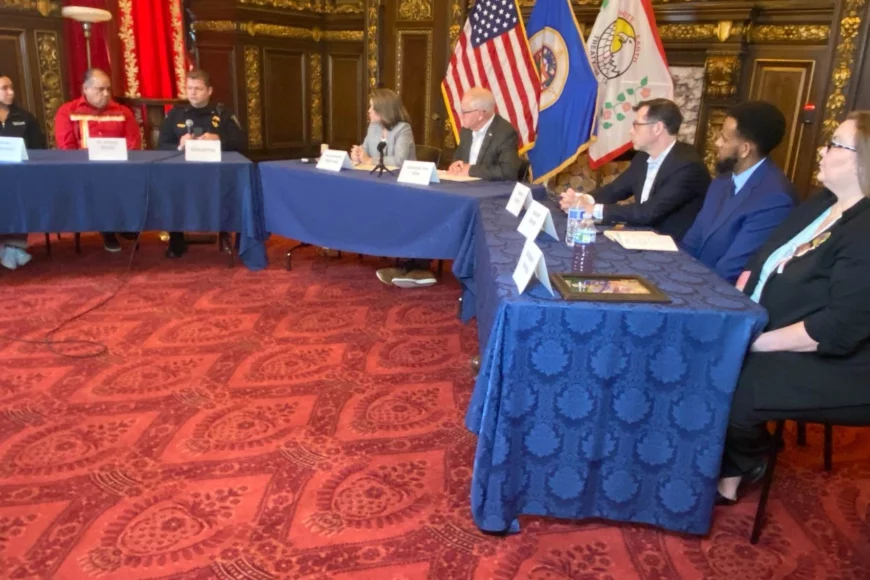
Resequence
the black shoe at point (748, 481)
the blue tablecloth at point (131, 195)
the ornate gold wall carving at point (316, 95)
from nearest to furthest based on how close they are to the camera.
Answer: the black shoe at point (748, 481) → the blue tablecloth at point (131, 195) → the ornate gold wall carving at point (316, 95)

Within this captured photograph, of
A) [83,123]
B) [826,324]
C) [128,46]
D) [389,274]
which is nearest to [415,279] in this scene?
[389,274]

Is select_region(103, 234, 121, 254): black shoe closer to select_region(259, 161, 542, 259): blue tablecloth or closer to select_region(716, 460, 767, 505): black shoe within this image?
select_region(259, 161, 542, 259): blue tablecloth

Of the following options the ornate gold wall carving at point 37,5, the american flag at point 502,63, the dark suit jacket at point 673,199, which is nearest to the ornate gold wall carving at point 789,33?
the american flag at point 502,63

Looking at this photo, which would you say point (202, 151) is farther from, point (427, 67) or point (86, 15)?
point (427, 67)

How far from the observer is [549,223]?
2479 millimetres

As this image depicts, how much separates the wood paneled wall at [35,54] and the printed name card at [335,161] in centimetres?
282

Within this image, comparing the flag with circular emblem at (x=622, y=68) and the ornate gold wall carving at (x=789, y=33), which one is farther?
the flag with circular emblem at (x=622, y=68)

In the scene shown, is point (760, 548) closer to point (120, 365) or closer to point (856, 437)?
point (856, 437)

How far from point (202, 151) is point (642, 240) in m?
2.73

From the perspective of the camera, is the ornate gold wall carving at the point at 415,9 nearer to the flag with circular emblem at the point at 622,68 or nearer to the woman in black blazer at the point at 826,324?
the flag with circular emblem at the point at 622,68

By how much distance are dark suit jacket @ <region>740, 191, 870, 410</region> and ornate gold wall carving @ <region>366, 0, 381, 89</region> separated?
4851 millimetres

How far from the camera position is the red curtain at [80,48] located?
17.6 feet

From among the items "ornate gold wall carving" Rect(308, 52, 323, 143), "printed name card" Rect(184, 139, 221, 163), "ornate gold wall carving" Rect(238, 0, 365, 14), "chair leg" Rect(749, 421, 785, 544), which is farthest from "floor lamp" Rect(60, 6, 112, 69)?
"chair leg" Rect(749, 421, 785, 544)

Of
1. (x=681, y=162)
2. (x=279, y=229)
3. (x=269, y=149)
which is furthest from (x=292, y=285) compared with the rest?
(x=269, y=149)
